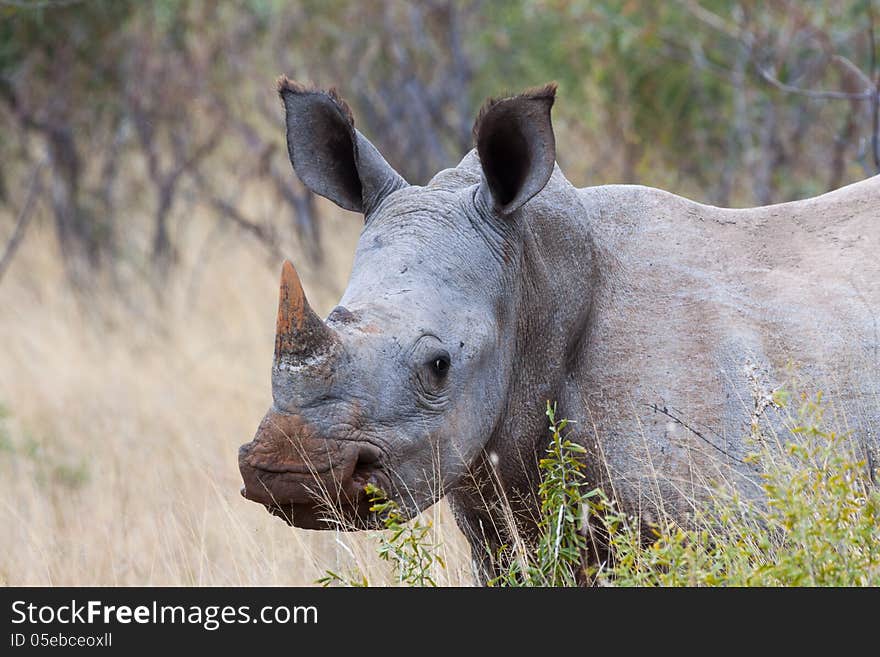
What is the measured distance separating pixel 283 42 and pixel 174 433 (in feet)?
21.7

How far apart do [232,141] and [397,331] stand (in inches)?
508

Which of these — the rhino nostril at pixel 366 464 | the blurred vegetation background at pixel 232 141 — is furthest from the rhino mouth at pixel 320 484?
the blurred vegetation background at pixel 232 141

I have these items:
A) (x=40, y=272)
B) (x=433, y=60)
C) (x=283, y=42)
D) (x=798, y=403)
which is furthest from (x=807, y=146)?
(x=798, y=403)

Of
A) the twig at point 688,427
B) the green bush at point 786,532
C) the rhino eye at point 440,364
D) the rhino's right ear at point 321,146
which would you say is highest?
the rhino's right ear at point 321,146

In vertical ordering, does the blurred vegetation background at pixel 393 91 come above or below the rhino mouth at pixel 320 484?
above

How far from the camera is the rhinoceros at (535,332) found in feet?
11.6

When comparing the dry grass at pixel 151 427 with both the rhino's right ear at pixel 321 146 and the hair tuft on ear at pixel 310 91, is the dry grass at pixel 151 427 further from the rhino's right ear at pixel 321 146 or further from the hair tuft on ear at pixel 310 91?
the hair tuft on ear at pixel 310 91

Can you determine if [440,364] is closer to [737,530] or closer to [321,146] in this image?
[737,530]

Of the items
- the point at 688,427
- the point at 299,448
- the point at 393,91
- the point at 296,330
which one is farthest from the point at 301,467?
the point at 393,91

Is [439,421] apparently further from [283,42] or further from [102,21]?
[283,42]

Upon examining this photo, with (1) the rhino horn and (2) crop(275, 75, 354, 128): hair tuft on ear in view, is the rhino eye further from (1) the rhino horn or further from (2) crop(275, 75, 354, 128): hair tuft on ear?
(2) crop(275, 75, 354, 128): hair tuft on ear

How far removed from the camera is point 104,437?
8.34 meters

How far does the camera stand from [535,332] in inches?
160

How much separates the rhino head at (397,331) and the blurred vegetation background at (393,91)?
618cm
